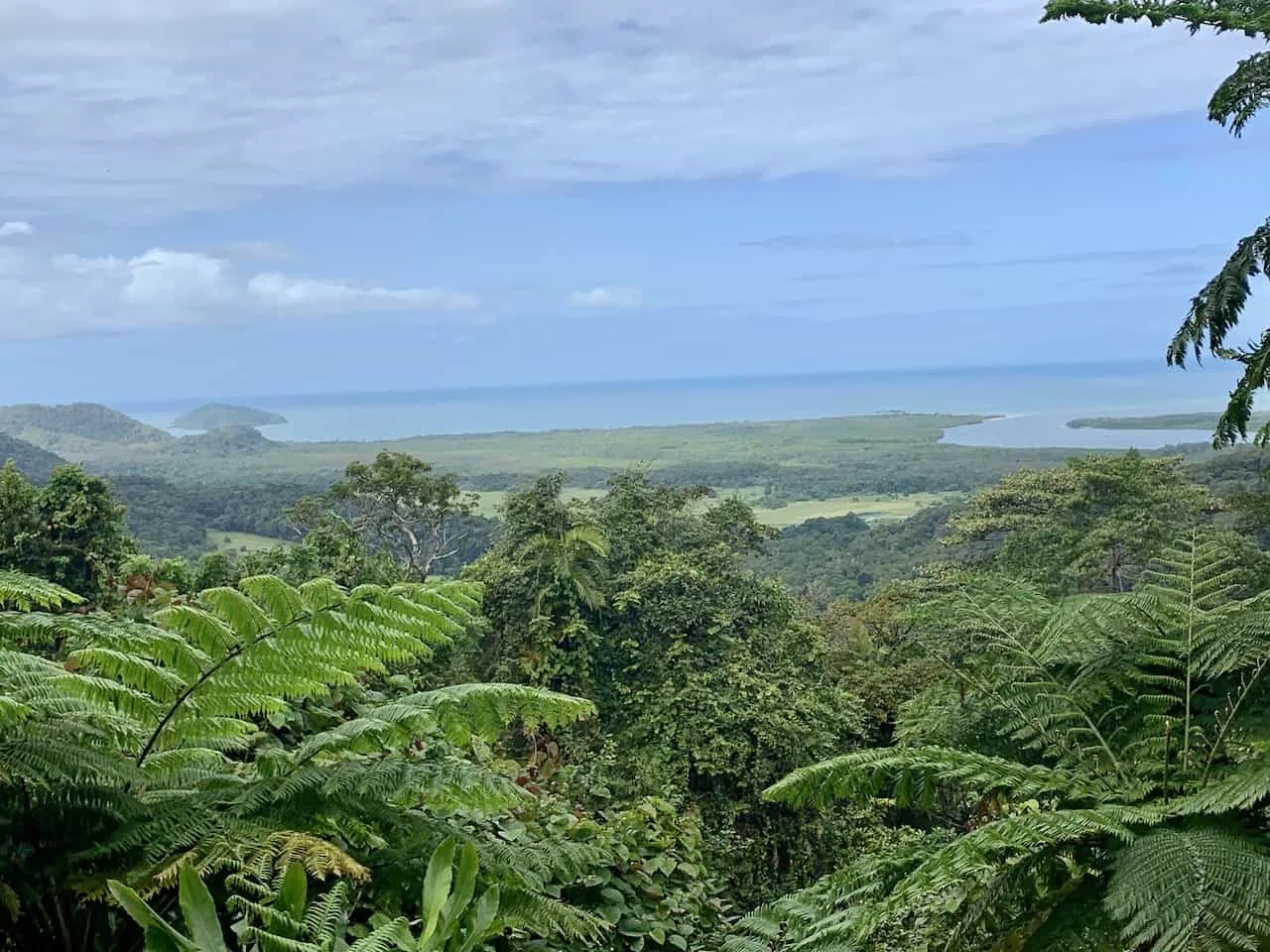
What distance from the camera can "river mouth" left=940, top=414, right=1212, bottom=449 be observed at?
68875 mm

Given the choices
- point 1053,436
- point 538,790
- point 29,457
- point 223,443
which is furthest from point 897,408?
point 538,790

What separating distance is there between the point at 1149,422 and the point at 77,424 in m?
85.7

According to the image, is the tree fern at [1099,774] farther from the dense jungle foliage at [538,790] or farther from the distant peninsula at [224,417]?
the distant peninsula at [224,417]

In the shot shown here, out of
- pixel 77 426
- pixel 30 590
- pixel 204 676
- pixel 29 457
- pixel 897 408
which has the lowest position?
pixel 204 676

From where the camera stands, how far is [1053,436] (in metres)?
80.1

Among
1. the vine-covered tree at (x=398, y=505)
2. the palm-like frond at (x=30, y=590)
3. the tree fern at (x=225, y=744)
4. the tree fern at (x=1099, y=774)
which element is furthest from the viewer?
the vine-covered tree at (x=398, y=505)

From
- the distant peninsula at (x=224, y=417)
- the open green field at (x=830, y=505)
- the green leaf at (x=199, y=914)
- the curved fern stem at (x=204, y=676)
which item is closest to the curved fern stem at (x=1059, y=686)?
the curved fern stem at (x=204, y=676)

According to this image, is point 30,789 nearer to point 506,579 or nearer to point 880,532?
point 506,579

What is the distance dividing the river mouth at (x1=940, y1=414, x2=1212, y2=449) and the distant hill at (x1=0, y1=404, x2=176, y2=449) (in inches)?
2601

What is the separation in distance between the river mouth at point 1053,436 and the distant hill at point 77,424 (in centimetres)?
6605

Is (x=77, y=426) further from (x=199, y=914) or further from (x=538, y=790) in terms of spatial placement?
(x=199, y=914)

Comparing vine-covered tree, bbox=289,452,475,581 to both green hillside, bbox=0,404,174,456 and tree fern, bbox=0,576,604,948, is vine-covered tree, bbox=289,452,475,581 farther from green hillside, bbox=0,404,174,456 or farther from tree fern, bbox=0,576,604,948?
green hillside, bbox=0,404,174,456

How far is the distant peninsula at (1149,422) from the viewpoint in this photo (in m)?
68.6

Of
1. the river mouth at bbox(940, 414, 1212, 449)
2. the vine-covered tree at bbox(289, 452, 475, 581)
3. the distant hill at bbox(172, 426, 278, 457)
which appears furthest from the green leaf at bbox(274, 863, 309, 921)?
the distant hill at bbox(172, 426, 278, 457)
